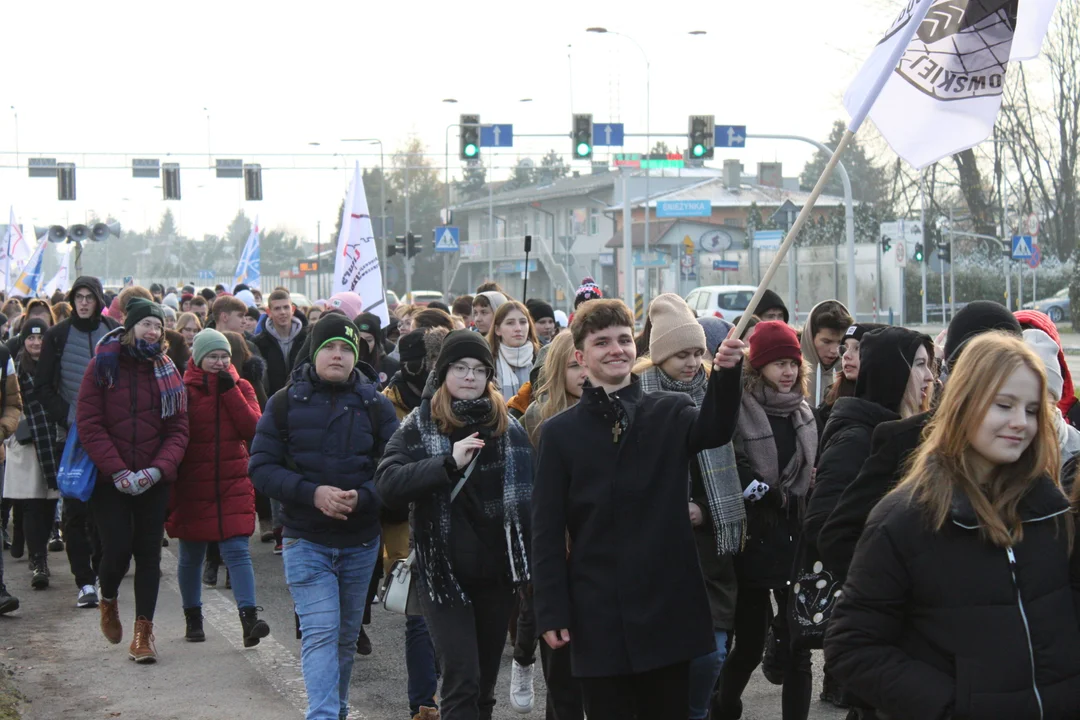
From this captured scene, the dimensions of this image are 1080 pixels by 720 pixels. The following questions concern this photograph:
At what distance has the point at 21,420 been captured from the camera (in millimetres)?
9812

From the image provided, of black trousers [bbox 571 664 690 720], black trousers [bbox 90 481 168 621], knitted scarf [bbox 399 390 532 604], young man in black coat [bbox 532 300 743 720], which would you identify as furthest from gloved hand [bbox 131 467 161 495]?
black trousers [bbox 571 664 690 720]

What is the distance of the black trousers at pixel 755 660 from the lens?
5.53 m

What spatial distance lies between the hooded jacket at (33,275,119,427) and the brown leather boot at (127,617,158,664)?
7.63 feet

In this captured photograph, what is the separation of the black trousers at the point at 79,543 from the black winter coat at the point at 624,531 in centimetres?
545

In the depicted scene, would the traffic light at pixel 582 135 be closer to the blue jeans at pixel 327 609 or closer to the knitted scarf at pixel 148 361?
the knitted scarf at pixel 148 361

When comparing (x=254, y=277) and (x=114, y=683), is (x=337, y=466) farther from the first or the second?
(x=254, y=277)

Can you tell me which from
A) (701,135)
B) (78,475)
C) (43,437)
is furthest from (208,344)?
(701,135)

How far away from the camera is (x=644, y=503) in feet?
14.1

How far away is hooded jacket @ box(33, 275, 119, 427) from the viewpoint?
9.33 metres

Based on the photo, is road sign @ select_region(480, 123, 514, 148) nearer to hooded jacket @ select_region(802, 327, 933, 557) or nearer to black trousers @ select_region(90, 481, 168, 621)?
black trousers @ select_region(90, 481, 168, 621)

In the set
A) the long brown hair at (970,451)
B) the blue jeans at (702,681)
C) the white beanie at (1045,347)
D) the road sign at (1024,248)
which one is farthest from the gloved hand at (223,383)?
the road sign at (1024,248)

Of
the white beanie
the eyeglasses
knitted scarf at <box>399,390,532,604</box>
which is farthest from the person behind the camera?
the eyeglasses

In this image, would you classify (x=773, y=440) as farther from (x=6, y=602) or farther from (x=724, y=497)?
(x=6, y=602)

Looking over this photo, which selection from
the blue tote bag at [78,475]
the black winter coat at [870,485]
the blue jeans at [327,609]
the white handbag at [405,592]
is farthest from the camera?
the blue tote bag at [78,475]
